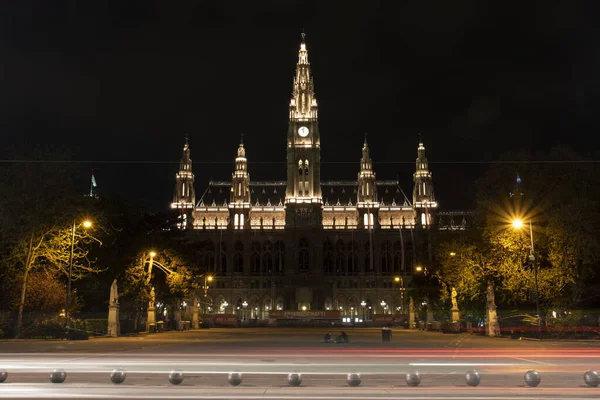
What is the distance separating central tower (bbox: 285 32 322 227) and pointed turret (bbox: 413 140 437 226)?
2605cm

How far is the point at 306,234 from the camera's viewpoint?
13612 cm

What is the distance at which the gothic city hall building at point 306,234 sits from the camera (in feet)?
441

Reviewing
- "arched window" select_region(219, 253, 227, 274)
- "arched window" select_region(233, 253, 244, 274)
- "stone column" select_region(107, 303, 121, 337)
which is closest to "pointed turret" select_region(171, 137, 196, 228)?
"arched window" select_region(219, 253, 227, 274)

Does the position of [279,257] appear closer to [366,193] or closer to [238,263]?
[238,263]

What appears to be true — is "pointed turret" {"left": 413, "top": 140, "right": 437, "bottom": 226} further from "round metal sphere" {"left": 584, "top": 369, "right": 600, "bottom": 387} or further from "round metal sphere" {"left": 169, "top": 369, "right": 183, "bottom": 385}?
"round metal sphere" {"left": 169, "top": 369, "right": 183, "bottom": 385}

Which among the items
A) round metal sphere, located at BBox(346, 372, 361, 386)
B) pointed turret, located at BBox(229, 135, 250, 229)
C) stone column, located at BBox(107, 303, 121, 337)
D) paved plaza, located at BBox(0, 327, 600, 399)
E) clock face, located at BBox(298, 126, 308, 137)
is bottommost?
paved plaza, located at BBox(0, 327, 600, 399)

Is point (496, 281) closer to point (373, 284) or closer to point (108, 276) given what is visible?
point (108, 276)

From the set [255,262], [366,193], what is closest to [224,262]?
[255,262]

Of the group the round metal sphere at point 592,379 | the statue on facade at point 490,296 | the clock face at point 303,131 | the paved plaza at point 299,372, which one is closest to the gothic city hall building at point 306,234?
the clock face at point 303,131

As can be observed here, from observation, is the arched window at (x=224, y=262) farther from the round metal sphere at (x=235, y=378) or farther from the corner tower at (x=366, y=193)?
the round metal sphere at (x=235, y=378)

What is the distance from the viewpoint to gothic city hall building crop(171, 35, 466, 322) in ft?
441

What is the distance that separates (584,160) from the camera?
4009cm

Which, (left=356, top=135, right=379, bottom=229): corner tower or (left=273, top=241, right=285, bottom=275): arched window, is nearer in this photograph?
(left=273, top=241, right=285, bottom=275): arched window

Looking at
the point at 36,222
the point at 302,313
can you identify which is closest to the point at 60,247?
the point at 36,222
